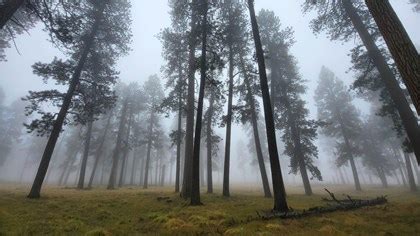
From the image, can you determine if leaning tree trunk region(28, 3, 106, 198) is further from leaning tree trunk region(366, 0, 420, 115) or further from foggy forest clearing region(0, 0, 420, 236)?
leaning tree trunk region(366, 0, 420, 115)

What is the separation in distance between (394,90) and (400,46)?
9.28m

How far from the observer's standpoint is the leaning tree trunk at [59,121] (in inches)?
528

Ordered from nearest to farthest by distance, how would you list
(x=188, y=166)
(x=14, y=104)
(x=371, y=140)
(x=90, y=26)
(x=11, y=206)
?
(x=11, y=206), (x=188, y=166), (x=90, y=26), (x=371, y=140), (x=14, y=104)

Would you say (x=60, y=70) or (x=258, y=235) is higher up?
(x=60, y=70)

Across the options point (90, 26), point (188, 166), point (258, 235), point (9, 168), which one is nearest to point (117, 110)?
point (90, 26)

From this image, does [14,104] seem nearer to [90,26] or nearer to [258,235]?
[90,26]

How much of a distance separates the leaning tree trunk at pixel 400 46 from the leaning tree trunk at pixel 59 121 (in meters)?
15.7

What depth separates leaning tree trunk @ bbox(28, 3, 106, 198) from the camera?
1341cm

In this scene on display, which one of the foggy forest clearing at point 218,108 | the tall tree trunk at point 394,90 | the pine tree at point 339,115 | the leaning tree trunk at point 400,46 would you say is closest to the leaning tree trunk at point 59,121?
the foggy forest clearing at point 218,108

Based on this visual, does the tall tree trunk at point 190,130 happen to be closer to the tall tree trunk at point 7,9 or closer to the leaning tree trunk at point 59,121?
the leaning tree trunk at point 59,121

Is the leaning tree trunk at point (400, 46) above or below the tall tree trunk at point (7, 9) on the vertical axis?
below

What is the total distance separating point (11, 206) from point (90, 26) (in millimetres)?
12848

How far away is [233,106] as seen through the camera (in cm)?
1838

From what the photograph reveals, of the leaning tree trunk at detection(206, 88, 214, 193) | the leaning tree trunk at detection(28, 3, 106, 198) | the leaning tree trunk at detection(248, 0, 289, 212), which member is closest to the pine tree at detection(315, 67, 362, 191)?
the leaning tree trunk at detection(206, 88, 214, 193)
